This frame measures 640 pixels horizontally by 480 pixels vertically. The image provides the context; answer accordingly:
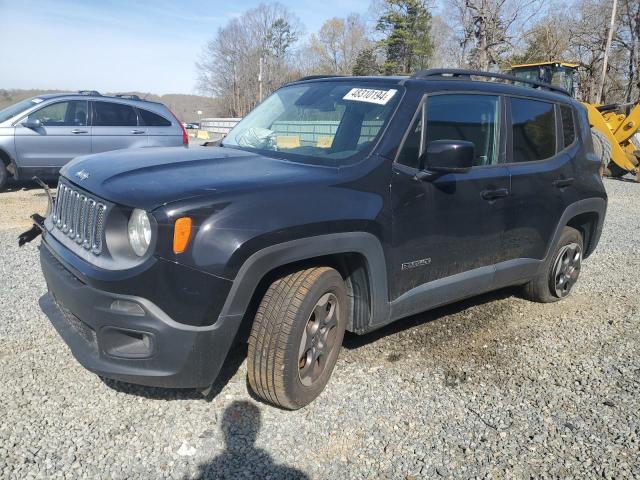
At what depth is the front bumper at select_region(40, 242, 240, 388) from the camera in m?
2.37

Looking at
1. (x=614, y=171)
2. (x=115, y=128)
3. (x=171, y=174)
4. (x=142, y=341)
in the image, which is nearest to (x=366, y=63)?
(x=614, y=171)

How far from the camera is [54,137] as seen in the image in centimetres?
923

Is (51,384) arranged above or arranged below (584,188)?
below

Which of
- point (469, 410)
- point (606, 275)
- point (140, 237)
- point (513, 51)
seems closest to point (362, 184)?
point (140, 237)

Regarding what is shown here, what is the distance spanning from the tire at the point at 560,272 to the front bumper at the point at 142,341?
3148 millimetres

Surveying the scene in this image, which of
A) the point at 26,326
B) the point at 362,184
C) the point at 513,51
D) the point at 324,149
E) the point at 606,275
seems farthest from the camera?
the point at 513,51

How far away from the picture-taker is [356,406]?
119 inches

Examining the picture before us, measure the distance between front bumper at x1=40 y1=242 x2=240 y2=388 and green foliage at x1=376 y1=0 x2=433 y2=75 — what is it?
155ft

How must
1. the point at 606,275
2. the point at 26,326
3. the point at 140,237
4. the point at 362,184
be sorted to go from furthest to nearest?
the point at 606,275
the point at 26,326
the point at 362,184
the point at 140,237

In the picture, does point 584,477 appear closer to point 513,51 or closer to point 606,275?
point 606,275

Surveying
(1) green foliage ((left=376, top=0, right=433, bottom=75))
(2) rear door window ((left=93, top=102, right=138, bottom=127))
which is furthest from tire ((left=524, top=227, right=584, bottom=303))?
(1) green foliage ((left=376, top=0, right=433, bottom=75))

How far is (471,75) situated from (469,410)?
2.39 m

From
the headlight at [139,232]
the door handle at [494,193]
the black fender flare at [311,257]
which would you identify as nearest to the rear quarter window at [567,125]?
the door handle at [494,193]

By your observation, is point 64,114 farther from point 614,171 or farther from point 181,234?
point 614,171
